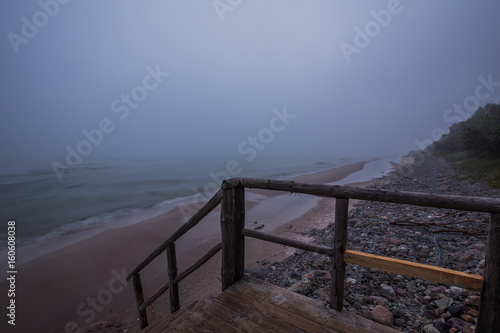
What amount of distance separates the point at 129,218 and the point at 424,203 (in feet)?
48.4

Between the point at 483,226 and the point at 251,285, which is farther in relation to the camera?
the point at 483,226

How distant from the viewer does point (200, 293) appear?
5.61m

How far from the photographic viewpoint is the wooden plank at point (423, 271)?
5.69ft

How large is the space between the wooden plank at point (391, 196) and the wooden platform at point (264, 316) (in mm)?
1191

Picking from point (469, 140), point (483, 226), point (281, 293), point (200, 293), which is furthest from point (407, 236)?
point (469, 140)

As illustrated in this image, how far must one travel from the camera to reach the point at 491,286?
1683mm

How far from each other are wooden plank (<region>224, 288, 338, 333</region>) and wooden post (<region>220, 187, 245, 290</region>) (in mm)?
217

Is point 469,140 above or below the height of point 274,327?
above

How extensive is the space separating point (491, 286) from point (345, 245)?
1010 millimetres

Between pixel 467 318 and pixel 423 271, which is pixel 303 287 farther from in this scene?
pixel 423 271

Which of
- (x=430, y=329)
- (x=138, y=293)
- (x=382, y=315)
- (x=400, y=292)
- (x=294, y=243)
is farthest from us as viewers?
(x=138, y=293)

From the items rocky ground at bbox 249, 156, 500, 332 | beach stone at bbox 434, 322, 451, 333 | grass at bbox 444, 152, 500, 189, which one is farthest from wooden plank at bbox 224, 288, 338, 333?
grass at bbox 444, 152, 500, 189

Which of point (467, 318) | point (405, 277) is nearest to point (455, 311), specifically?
point (467, 318)

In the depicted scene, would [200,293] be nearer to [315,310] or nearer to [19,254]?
[315,310]
